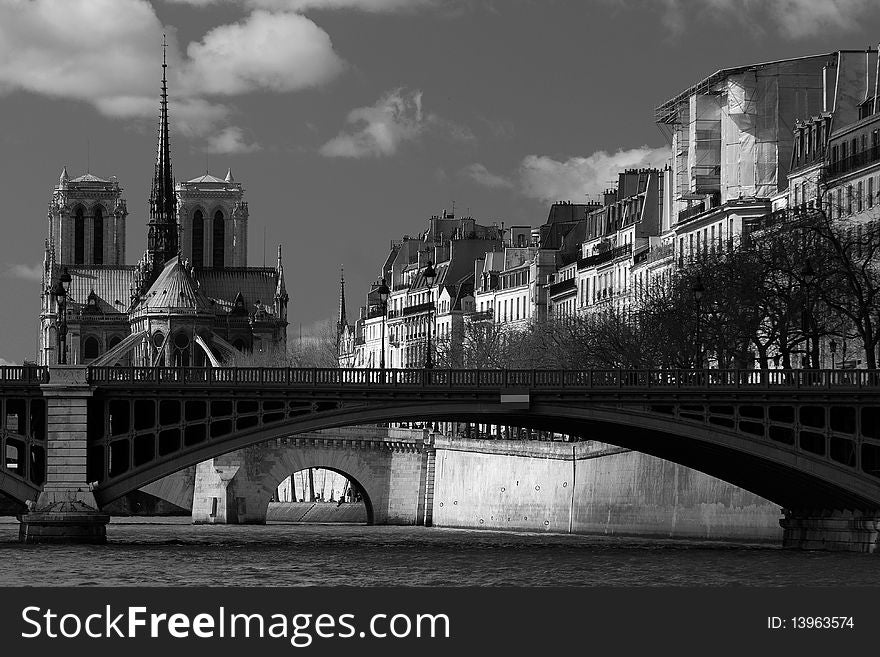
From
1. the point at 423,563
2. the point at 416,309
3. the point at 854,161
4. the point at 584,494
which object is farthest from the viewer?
the point at 416,309

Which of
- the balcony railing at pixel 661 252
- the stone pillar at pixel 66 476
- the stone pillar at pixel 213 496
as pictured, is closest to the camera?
the stone pillar at pixel 66 476

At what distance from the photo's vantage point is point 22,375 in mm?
81438

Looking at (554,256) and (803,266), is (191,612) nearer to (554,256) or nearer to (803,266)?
(803,266)

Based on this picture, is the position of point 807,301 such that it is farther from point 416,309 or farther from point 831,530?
point 416,309

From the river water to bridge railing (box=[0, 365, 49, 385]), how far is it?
4759mm

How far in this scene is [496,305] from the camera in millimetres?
156375

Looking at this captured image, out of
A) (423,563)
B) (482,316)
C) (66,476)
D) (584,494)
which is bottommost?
(423,563)

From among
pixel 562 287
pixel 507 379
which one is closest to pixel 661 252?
pixel 562 287

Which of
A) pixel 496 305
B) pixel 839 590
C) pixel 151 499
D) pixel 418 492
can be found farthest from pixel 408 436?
pixel 839 590

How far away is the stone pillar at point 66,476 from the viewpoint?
79.5m

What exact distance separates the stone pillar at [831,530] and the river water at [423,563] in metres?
0.86

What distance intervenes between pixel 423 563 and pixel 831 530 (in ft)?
39.9

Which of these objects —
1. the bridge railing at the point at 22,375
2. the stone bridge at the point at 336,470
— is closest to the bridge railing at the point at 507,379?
the bridge railing at the point at 22,375

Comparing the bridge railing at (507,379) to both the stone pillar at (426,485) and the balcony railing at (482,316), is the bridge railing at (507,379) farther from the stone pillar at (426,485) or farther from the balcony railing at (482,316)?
the balcony railing at (482,316)
